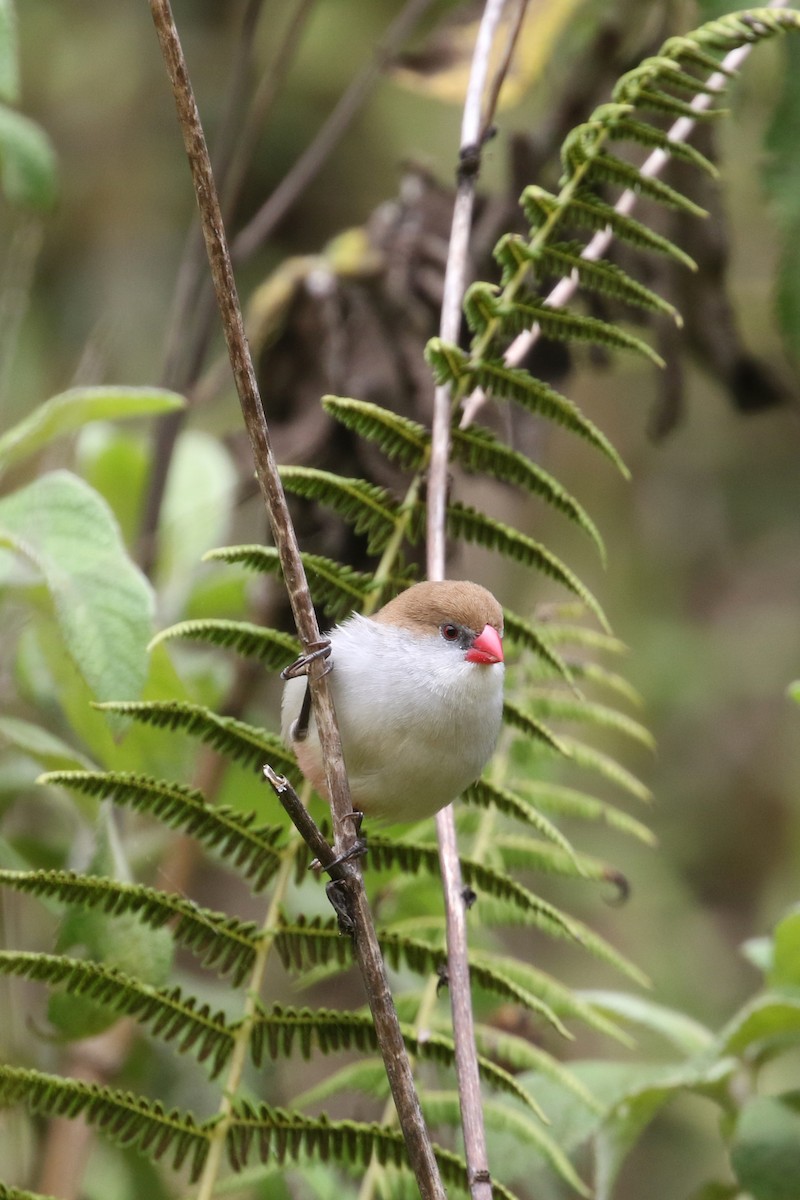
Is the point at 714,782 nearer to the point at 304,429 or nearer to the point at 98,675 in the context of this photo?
the point at 304,429

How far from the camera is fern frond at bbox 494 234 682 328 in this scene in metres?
1.77

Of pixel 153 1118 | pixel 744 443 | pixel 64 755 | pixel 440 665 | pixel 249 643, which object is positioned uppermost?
pixel 744 443

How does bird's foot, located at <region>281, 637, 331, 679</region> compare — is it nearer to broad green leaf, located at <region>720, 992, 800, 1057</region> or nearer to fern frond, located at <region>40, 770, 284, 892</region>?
fern frond, located at <region>40, 770, 284, 892</region>

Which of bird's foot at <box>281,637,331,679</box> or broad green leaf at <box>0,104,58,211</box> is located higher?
broad green leaf at <box>0,104,58,211</box>

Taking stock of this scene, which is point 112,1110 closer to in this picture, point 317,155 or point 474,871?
point 474,871

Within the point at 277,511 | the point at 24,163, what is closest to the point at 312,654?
the point at 277,511

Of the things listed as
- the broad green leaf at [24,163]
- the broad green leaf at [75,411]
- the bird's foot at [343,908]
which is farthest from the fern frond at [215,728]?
the broad green leaf at [24,163]

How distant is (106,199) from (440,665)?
4298mm

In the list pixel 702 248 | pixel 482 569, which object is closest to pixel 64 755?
pixel 702 248

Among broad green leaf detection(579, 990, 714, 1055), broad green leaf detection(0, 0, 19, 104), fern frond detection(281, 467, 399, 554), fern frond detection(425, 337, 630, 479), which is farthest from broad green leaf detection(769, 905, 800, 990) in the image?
broad green leaf detection(0, 0, 19, 104)

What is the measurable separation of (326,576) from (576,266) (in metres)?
0.55

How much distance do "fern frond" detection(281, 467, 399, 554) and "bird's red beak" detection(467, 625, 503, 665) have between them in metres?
0.26

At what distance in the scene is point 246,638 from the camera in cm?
176

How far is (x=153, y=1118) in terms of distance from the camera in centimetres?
162
